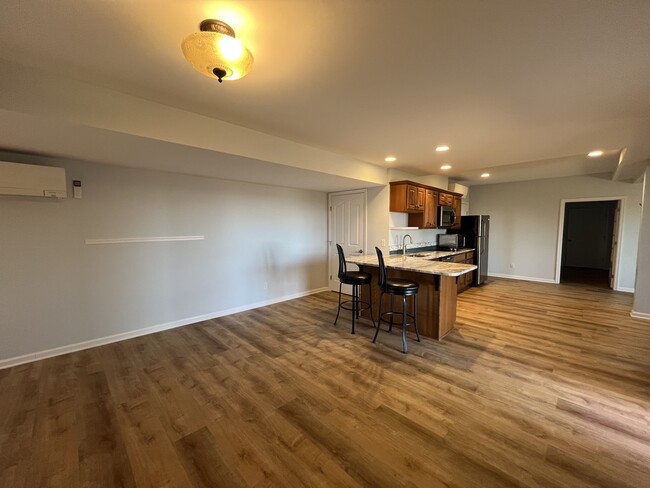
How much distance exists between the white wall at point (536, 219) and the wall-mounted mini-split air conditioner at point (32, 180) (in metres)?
8.78

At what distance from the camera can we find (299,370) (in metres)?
2.71

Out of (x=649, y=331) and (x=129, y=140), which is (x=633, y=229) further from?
(x=129, y=140)

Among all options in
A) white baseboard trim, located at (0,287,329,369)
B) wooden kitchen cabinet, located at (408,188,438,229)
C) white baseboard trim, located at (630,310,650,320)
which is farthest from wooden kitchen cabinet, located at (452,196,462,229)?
white baseboard trim, located at (0,287,329,369)

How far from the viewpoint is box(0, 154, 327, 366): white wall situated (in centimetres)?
287

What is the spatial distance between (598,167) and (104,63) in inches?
304

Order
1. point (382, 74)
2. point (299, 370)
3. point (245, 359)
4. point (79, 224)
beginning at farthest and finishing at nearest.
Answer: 1. point (79, 224)
2. point (245, 359)
3. point (299, 370)
4. point (382, 74)

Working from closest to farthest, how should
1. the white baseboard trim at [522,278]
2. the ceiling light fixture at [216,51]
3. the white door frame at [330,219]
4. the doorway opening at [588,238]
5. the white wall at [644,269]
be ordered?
1. the ceiling light fixture at [216,51]
2. the white wall at [644,269]
3. the white door frame at [330,219]
4. the white baseboard trim at [522,278]
5. the doorway opening at [588,238]

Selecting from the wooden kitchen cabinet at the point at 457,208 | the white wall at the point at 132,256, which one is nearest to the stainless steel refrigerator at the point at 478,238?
the wooden kitchen cabinet at the point at 457,208

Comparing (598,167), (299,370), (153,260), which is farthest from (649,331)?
(153,260)

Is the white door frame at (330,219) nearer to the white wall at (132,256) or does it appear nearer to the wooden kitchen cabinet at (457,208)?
the white wall at (132,256)

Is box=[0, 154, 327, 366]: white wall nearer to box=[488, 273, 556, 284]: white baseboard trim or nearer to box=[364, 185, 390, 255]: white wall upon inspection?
box=[364, 185, 390, 255]: white wall

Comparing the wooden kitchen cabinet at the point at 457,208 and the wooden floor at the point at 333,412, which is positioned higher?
the wooden kitchen cabinet at the point at 457,208

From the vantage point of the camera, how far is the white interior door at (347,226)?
17.7 ft

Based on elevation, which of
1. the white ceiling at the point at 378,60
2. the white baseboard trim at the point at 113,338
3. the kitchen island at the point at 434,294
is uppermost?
the white ceiling at the point at 378,60
